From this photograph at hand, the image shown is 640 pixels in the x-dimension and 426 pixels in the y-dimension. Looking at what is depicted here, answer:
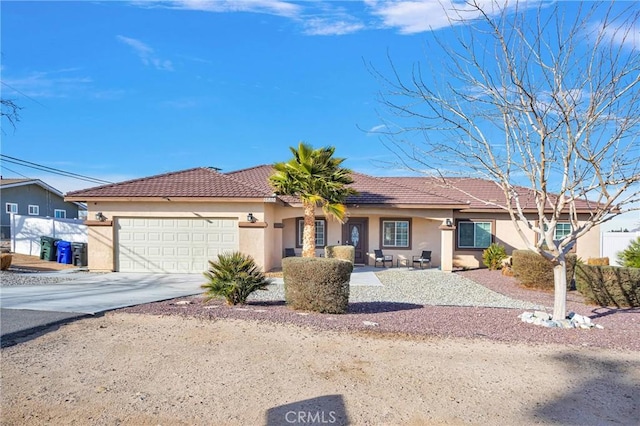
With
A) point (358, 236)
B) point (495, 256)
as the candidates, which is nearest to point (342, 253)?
point (358, 236)

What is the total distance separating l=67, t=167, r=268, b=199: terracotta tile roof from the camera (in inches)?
613

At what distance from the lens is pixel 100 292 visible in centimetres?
1046

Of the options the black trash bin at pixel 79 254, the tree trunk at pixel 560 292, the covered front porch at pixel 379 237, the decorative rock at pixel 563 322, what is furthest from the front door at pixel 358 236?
the tree trunk at pixel 560 292

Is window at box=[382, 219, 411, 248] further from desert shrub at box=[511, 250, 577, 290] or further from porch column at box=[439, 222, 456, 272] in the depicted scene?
desert shrub at box=[511, 250, 577, 290]

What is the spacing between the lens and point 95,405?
395cm

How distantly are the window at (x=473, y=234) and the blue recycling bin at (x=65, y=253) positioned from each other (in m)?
17.7

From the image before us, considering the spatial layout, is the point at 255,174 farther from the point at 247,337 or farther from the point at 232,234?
the point at 247,337

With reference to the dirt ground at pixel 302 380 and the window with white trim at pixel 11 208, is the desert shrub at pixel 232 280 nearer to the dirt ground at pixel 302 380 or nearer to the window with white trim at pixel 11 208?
the dirt ground at pixel 302 380

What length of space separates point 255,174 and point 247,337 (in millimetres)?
16170

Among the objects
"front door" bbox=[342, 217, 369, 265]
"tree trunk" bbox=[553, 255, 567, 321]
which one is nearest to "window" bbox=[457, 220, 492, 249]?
"front door" bbox=[342, 217, 369, 265]

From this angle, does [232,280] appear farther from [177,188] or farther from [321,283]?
[177,188]

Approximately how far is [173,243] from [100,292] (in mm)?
5333

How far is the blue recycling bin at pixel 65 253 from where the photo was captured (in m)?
18.5

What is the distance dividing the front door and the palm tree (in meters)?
4.67
